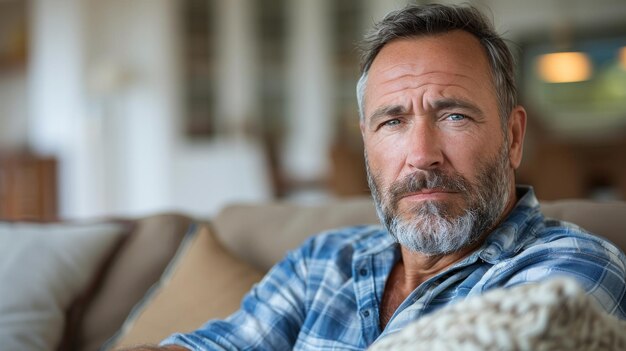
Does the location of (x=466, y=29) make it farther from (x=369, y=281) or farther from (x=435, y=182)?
(x=369, y=281)

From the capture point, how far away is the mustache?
1.18 meters

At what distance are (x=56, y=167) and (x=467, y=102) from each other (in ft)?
16.8

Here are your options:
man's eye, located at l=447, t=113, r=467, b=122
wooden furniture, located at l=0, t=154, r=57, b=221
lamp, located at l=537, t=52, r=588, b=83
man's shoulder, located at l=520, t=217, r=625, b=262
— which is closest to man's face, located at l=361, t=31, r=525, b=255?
man's eye, located at l=447, t=113, r=467, b=122

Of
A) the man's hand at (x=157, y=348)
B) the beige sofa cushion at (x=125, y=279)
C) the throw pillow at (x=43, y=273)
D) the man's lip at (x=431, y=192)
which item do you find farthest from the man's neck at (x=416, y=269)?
the throw pillow at (x=43, y=273)

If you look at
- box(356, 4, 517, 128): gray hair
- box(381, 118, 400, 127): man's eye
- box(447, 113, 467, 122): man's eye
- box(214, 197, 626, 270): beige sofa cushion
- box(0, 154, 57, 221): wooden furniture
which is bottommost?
box(0, 154, 57, 221): wooden furniture

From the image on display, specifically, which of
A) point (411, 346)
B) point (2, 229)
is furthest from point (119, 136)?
point (411, 346)

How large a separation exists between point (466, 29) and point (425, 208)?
32 centimetres

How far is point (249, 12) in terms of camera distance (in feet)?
21.1

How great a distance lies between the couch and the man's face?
40 centimetres

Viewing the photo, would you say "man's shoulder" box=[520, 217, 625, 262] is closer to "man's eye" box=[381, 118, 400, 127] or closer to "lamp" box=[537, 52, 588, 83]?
"man's eye" box=[381, 118, 400, 127]

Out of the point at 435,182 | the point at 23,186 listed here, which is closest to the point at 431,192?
the point at 435,182

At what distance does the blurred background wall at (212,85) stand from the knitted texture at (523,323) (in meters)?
5.41

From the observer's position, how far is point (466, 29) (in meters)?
1.28

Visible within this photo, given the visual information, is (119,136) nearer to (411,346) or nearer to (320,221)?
(320,221)
